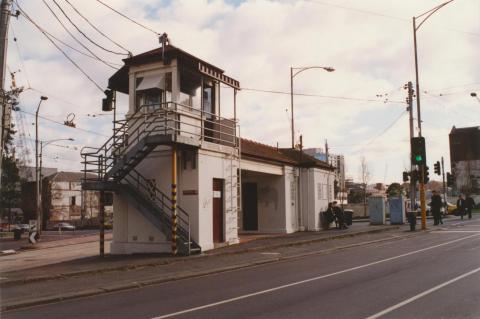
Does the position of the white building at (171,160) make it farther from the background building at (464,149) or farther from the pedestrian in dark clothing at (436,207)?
the background building at (464,149)

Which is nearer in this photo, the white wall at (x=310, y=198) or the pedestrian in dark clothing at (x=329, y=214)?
the white wall at (x=310, y=198)

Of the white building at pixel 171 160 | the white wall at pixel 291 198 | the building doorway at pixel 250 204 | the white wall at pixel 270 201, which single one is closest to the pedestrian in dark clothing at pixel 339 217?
the white wall at pixel 291 198

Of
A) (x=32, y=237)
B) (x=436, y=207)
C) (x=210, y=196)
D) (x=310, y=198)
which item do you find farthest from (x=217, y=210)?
(x=436, y=207)

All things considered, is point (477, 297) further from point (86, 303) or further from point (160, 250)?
point (160, 250)

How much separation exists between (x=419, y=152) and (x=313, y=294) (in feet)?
68.3

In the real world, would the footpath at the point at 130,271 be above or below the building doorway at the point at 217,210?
below

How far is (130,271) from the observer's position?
47.5 feet

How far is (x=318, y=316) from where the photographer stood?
25.1 ft

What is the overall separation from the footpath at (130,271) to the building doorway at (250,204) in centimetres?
661

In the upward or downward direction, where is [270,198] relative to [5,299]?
upward

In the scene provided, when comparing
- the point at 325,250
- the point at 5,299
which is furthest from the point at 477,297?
the point at 325,250

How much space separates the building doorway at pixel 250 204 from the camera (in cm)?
2838

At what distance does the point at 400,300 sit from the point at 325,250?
10042 millimetres

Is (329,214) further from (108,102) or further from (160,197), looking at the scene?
(108,102)
